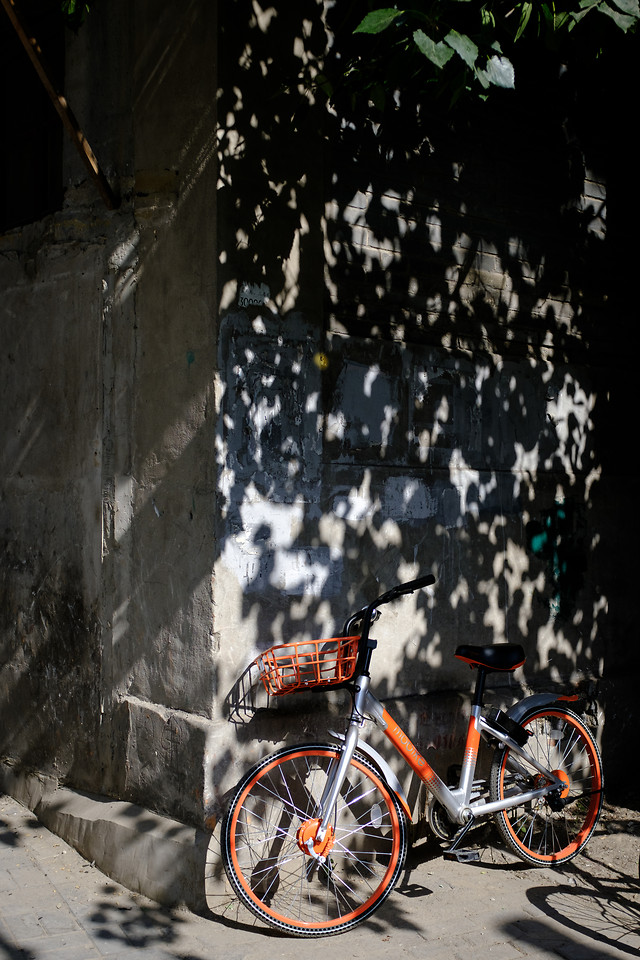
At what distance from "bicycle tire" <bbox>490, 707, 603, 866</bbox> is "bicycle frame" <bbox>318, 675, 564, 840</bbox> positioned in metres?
0.07

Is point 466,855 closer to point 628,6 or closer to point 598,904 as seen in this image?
point 598,904

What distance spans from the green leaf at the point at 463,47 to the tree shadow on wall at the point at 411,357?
4.58ft

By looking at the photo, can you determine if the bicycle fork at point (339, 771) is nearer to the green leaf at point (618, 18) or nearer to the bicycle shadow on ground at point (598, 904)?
the bicycle shadow on ground at point (598, 904)

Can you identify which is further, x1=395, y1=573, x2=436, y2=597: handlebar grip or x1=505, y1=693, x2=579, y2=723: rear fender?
x1=505, y1=693, x2=579, y2=723: rear fender

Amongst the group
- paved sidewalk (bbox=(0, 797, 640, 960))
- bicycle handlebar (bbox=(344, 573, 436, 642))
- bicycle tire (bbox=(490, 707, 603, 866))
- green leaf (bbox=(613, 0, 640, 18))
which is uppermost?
green leaf (bbox=(613, 0, 640, 18))

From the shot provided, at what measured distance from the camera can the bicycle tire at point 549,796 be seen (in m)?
4.88

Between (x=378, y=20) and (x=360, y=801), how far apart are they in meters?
3.63

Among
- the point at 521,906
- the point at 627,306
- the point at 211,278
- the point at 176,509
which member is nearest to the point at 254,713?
the point at 176,509

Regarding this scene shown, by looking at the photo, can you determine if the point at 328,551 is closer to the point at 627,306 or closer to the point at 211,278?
the point at 211,278

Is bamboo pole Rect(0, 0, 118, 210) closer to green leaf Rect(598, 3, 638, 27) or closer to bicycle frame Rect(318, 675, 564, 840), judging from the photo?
green leaf Rect(598, 3, 638, 27)

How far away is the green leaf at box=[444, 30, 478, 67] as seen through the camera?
343 cm

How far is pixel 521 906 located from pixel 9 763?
3.16 metres

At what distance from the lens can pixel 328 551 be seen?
4.86m

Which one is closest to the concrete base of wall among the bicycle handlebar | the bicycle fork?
the bicycle fork
